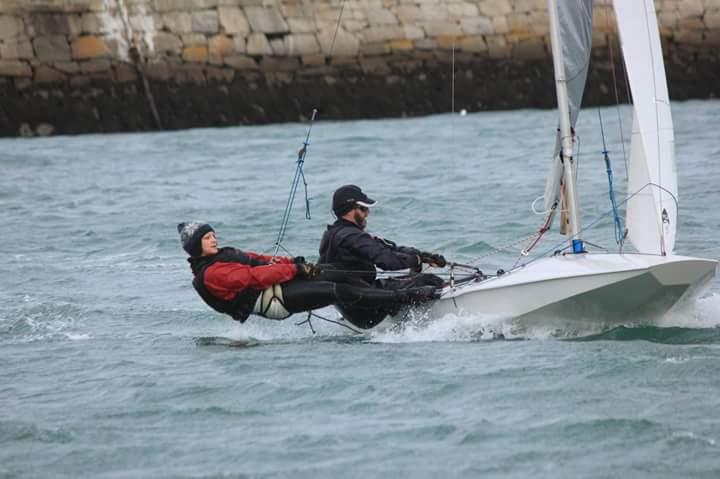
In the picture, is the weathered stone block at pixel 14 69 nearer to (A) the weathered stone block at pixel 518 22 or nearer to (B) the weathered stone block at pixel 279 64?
(B) the weathered stone block at pixel 279 64

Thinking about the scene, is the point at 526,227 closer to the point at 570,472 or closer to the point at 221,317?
the point at 221,317

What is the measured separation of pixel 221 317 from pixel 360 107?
1552 centimetres

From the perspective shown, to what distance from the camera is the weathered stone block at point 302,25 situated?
84.6 ft

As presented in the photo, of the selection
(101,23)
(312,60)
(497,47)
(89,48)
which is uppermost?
(101,23)

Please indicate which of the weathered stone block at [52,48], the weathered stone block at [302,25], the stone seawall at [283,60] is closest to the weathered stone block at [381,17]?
the stone seawall at [283,60]

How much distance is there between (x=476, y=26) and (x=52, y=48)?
774cm

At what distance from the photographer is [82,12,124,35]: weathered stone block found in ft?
80.7

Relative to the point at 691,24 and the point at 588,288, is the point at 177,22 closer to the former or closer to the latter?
the point at 691,24

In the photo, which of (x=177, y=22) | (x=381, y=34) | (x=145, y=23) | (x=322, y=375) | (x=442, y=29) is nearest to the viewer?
(x=322, y=375)

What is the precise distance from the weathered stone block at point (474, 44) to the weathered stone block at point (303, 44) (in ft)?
8.95

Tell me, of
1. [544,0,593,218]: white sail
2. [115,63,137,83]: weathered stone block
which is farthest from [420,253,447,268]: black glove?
[115,63,137,83]: weathered stone block

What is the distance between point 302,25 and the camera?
25844 millimetres

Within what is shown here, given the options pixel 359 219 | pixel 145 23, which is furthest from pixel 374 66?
pixel 359 219

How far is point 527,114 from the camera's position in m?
25.1
